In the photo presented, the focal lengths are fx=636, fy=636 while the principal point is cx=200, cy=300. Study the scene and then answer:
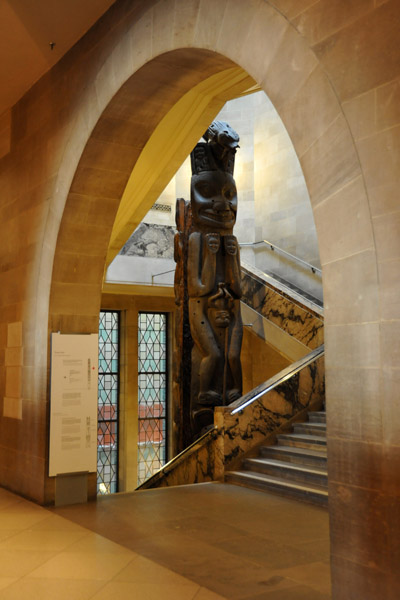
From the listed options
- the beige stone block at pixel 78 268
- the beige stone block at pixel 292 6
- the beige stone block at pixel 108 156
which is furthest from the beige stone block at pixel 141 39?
the beige stone block at pixel 78 268

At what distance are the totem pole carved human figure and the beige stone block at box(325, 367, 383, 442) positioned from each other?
7631 mm

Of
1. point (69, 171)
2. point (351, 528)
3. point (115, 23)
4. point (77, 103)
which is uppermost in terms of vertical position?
point (115, 23)

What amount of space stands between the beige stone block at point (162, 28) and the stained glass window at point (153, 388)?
1237cm

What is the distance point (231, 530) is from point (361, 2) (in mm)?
3992

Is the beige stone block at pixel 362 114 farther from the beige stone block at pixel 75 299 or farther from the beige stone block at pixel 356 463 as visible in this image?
the beige stone block at pixel 75 299

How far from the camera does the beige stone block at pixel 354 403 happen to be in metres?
2.96

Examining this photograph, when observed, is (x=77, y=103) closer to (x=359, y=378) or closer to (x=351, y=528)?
(x=359, y=378)

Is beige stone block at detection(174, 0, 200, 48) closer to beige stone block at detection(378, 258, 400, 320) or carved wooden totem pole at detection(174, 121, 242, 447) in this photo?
beige stone block at detection(378, 258, 400, 320)

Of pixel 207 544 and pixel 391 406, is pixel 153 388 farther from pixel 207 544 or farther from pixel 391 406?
pixel 391 406

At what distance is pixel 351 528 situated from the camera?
303 centimetres

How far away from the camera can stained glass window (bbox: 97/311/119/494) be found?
52.3 ft

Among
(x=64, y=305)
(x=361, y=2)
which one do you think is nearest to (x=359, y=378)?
(x=361, y=2)

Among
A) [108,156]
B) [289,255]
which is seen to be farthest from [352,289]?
[289,255]

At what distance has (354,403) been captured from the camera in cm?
309
